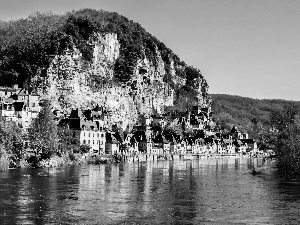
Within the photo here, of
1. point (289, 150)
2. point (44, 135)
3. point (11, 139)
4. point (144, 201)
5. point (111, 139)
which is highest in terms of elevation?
point (111, 139)

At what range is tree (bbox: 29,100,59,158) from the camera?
101438 millimetres

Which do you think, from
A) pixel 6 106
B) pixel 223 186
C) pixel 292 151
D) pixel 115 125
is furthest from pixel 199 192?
pixel 115 125

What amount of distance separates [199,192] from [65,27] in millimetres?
149122

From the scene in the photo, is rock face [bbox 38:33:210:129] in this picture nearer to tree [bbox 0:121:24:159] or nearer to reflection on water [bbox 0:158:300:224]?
tree [bbox 0:121:24:159]

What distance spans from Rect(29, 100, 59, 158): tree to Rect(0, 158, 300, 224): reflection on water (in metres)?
29.1

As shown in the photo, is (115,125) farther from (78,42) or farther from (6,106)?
(6,106)

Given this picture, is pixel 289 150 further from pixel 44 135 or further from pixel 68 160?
pixel 68 160

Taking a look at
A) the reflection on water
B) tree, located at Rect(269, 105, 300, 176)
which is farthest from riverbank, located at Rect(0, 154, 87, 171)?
tree, located at Rect(269, 105, 300, 176)

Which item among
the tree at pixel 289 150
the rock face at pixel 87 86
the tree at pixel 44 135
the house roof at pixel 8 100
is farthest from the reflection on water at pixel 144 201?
the rock face at pixel 87 86

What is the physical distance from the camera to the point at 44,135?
104 meters

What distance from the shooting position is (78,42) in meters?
190

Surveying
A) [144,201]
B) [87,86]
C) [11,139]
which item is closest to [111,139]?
[87,86]

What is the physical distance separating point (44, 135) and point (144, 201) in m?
56.2

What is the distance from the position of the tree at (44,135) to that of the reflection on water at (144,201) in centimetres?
2913
